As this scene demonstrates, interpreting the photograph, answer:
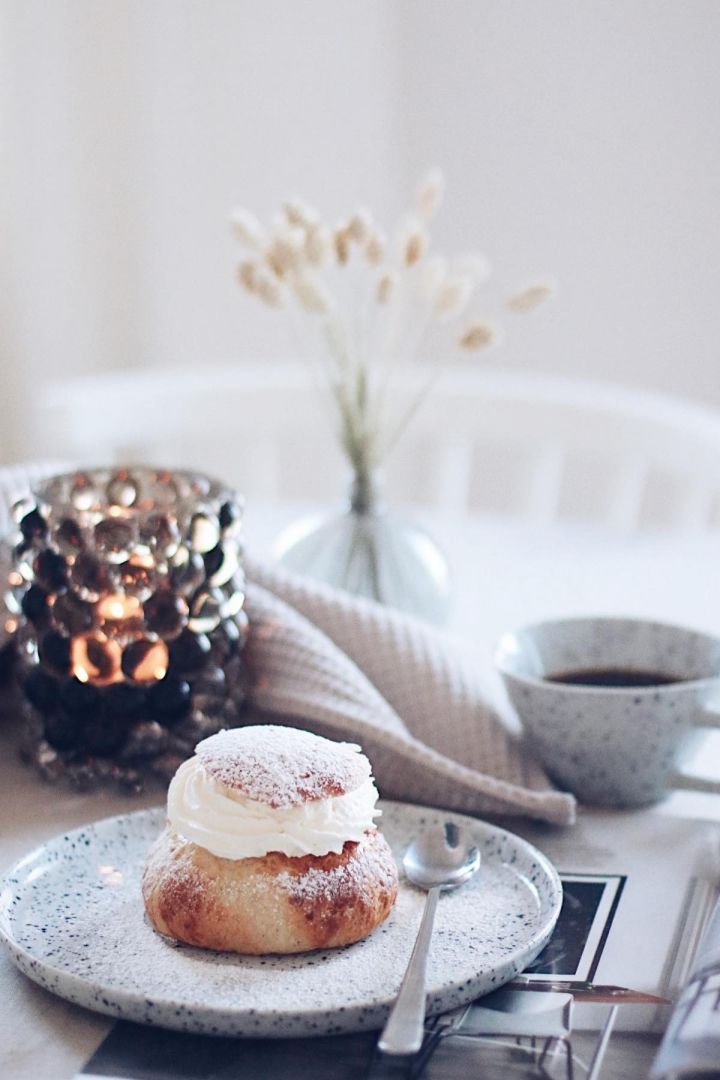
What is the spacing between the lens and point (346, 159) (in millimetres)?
2469

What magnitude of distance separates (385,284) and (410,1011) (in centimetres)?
55

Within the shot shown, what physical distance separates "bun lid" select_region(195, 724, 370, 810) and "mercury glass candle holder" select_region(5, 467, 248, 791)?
6.5 inches

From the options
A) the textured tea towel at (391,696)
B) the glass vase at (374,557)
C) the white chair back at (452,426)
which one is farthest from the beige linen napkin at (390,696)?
the white chair back at (452,426)

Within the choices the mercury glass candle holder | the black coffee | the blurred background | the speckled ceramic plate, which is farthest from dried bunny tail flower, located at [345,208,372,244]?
the blurred background

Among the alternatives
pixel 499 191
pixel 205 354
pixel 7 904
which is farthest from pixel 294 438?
pixel 7 904

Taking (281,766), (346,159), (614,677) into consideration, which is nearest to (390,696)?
(614,677)

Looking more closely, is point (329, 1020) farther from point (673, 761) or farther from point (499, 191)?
point (499, 191)

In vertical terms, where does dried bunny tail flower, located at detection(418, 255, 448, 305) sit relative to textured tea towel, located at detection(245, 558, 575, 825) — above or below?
above

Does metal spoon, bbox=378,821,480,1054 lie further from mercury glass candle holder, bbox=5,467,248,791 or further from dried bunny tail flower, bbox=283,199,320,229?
dried bunny tail flower, bbox=283,199,320,229

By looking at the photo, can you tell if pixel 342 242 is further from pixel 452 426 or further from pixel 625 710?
pixel 452 426

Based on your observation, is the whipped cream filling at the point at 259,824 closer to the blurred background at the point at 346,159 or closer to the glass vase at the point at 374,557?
the glass vase at the point at 374,557

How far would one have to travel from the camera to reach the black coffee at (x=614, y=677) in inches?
32.2

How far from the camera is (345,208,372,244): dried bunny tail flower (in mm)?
955

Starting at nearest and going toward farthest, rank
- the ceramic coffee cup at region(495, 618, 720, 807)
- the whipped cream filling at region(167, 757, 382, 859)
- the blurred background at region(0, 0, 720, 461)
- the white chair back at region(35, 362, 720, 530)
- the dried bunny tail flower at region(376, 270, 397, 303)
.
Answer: the whipped cream filling at region(167, 757, 382, 859), the ceramic coffee cup at region(495, 618, 720, 807), the dried bunny tail flower at region(376, 270, 397, 303), the white chair back at region(35, 362, 720, 530), the blurred background at region(0, 0, 720, 461)
